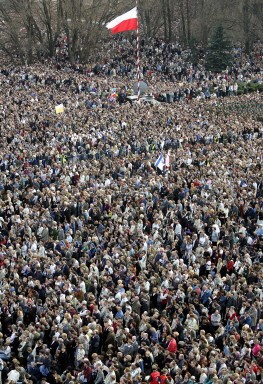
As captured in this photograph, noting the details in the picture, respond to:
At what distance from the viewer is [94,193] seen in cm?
2503

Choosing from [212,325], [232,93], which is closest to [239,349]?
[212,325]

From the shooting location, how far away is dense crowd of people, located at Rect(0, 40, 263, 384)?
14500 millimetres

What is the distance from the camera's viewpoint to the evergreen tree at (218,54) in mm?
50562

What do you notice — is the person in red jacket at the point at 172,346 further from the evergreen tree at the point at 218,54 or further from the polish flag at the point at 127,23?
the evergreen tree at the point at 218,54

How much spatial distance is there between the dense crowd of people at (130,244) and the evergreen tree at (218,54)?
11910 millimetres

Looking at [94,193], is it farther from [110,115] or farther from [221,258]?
[110,115]

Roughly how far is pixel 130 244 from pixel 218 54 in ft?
108

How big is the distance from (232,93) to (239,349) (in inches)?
1275

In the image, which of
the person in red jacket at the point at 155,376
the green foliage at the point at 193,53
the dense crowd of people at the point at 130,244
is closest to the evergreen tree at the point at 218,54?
the green foliage at the point at 193,53

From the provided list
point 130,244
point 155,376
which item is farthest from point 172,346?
point 130,244

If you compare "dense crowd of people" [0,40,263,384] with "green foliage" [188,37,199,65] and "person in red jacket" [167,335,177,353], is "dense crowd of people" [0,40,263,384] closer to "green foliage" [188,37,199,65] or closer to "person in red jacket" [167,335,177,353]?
"person in red jacket" [167,335,177,353]

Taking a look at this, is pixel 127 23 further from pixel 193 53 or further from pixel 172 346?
pixel 172 346

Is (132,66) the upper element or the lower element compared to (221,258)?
upper

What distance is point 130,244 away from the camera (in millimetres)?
20375
